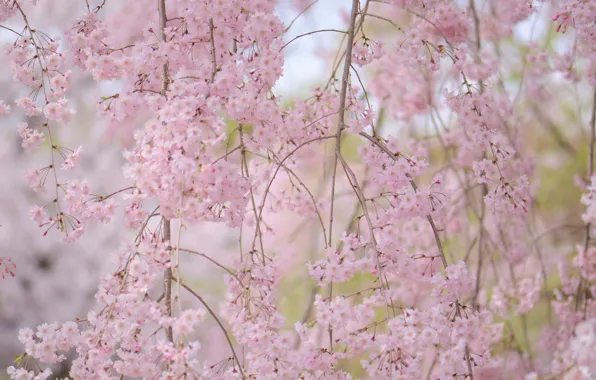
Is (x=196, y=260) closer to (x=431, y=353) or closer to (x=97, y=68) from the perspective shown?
(x=431, y=353)

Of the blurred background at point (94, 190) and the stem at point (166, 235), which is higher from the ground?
the blurred background at point (94, 190)

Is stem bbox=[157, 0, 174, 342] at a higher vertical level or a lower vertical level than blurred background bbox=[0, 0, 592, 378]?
lower

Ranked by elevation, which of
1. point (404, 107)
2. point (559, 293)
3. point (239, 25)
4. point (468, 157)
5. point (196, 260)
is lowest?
point (559, 293)

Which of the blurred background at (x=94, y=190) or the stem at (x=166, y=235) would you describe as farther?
the blurred background at (x=94, y=190)

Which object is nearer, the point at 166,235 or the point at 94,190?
the point at 166,235

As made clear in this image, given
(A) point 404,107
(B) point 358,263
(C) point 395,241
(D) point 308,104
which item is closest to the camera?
(B) point 358,263

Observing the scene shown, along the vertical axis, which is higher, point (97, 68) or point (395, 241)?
point (97, 68)

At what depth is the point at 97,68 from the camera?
1335mm

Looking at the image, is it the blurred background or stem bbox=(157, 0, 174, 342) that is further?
the blurred background

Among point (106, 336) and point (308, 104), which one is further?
point (308, 104)

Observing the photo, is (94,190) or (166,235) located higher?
(94,190)

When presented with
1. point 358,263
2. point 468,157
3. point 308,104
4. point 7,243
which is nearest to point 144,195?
point 358,263

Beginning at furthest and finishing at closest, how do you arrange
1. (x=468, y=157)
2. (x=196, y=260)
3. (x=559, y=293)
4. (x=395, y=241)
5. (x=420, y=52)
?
1. (x=196, y=260)
2. (x=468, y=157)
3. (x=559, y=293)
4. (x=420, y=52)
5. (x=395, y=241)

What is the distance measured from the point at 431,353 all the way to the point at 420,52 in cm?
268
